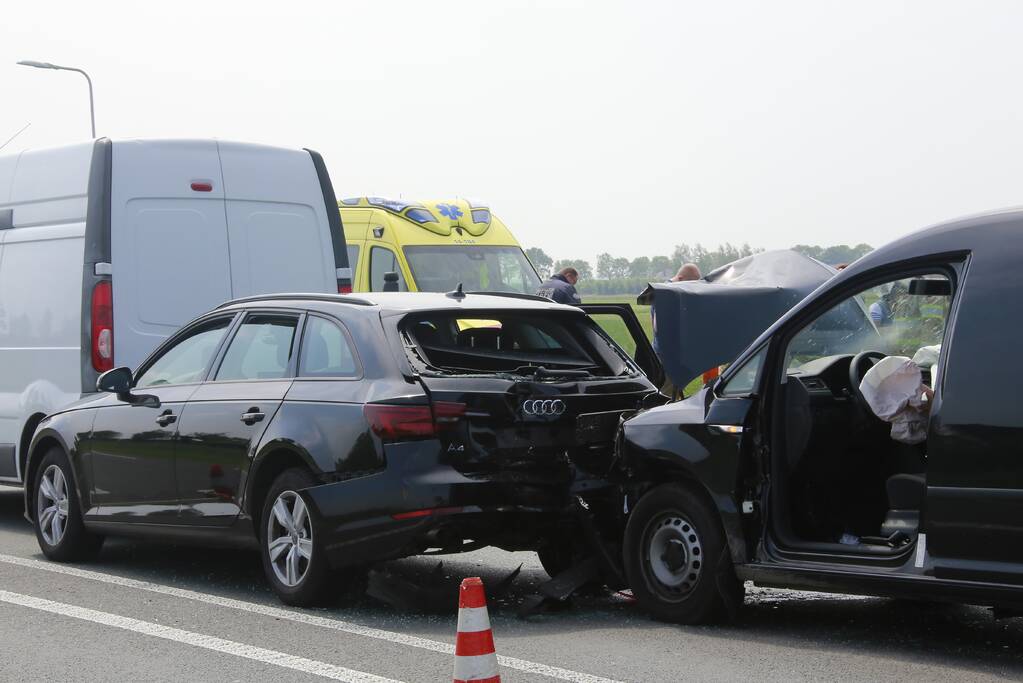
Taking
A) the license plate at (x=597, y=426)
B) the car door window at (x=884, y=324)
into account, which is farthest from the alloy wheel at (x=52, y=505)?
the car door window at (x=884, y=324)

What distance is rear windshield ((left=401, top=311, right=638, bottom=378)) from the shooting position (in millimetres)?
8484

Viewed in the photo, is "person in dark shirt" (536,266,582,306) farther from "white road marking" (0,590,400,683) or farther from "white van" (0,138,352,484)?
"white road marking" (0,590,400,683)

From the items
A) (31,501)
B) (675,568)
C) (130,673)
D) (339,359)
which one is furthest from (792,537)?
(31,501)

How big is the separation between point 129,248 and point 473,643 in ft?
23.2

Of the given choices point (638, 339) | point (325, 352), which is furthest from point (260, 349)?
point (638, 339)

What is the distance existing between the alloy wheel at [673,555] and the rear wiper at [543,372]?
1.03m

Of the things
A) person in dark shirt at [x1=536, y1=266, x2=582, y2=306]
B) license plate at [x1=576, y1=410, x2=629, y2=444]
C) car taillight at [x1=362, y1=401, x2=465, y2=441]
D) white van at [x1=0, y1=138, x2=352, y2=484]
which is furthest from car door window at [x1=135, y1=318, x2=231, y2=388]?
person in dark shirt at [x1=536, y1=266, x2=582, y2=306]

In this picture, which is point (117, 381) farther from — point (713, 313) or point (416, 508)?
point (713, 313)

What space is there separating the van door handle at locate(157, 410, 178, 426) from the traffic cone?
4464 millimetres

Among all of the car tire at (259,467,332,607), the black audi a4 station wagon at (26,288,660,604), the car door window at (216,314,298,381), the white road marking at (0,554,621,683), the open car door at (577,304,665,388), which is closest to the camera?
the white road marking at (0,554,621,683)

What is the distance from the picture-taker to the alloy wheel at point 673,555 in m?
7.84

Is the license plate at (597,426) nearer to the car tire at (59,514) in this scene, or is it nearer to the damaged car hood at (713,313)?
the damaged car hood at (713,313)

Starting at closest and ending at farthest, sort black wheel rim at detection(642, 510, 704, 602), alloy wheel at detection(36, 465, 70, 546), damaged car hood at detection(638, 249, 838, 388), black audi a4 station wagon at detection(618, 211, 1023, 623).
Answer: black audi a4 station wagon at detection(618, 211, 1023, 623), black wheel rim at detection(642, 510, 704, 602), alloy wheel at detection(36, 465, 70, 546), damaged car hood at detection(638, 249, 838, 388)

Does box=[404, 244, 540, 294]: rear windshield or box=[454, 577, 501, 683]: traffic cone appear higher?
box=[404, 244, 540, 294]: rear windshield
